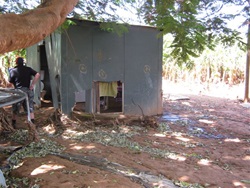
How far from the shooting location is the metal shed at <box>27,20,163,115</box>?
9547mm

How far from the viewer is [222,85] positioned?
23812 millimetres

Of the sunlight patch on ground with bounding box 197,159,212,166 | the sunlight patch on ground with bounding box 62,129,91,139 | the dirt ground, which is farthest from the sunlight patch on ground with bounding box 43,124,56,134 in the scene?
the sunlight patch on ground with bounding box 197,159,212,166

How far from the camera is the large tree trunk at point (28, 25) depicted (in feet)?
6.06

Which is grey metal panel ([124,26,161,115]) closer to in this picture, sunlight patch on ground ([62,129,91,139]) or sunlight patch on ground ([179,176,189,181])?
sunlight patch on ground ([62,129,91,139])

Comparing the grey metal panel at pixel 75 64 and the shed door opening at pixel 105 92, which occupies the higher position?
the grey metal panel at pixel 75 64

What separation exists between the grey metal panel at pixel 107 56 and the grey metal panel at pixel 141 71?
1.00ft

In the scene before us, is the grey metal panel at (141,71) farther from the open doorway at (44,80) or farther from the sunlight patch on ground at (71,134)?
the open doorway at (44,80)

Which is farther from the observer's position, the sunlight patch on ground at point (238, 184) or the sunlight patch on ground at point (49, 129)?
the sunlight patch on ground at point (49, 129)

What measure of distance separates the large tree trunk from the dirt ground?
266 cm

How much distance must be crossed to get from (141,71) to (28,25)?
928cm

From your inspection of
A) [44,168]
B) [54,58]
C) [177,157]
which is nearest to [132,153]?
[177,157]

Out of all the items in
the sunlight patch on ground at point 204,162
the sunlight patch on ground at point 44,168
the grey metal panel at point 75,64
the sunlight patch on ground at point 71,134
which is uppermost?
the grey metal panel at point 75,64

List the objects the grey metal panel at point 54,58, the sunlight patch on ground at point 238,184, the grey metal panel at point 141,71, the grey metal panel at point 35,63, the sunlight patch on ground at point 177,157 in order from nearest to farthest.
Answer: the sunlight patch on ground at point 238,184
the sunlight patch on ground at point 177,157
the grey metal panel at point 54,58
the grey metal panel at point 141,71
the grey metal panel at point 35,63

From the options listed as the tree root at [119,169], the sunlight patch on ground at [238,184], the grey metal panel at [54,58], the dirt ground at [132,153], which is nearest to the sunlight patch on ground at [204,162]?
the dirt ground at [132,153]
